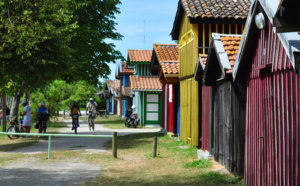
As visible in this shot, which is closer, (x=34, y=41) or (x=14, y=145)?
(x=34, y=41)

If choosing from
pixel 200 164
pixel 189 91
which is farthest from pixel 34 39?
pixel 200 164

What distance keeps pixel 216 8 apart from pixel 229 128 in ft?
22.3

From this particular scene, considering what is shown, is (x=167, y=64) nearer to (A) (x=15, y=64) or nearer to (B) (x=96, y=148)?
(B) (x=96, y=148)

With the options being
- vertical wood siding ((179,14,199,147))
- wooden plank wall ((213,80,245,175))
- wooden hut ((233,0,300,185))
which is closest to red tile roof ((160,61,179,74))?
vertical wood siding ((179,14,199,147))

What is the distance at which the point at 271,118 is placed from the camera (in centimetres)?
692

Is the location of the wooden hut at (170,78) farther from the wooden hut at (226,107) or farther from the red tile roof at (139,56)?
the red tile roof at (139,56)

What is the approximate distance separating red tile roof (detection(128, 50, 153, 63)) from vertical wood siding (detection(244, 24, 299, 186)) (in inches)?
988

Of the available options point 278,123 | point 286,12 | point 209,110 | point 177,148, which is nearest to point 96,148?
point 177,148

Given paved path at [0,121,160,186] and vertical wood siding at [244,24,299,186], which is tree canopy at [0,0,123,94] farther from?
vertical wood siding at [244,24,299,186]

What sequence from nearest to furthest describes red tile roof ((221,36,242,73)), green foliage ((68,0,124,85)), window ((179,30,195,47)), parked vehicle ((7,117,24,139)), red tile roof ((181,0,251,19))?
red tile roof ((221,36,242,73)) < red tile roof ((181,0,251,19)) < window ((179,30,195,47)) < parked vehicle ((7,117,24,139)) < green foliage ((68,0,124,85))

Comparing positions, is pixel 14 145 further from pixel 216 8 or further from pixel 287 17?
pixel 287 17

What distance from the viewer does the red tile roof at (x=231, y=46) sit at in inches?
374

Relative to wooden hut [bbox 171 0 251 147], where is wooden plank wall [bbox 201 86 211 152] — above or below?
below

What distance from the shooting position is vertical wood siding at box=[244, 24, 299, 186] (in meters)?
6.04
